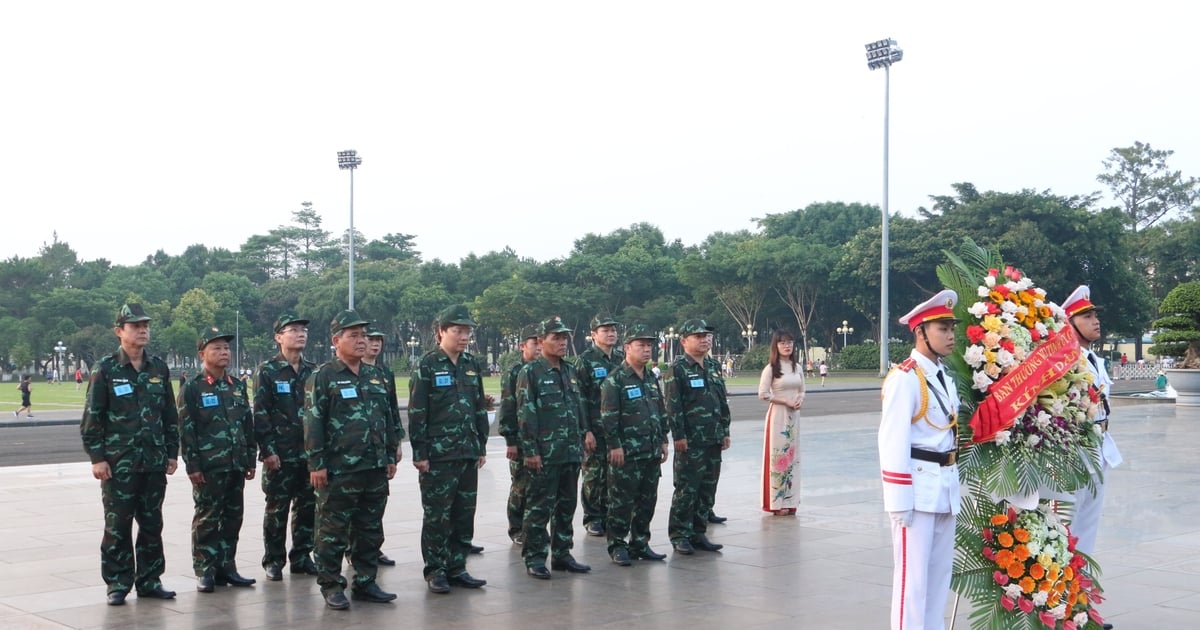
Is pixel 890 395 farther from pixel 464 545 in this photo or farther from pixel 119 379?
pixel 119 379

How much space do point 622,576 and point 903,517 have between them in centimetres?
261

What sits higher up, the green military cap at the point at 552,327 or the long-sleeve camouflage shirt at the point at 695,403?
the green military cap at the point at 552,327

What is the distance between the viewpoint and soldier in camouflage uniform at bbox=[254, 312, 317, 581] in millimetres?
6906

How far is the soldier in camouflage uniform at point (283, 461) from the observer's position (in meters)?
6.91

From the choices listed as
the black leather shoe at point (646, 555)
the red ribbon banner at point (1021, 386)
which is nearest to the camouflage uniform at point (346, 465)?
the black leather shoe at point (646, 555)

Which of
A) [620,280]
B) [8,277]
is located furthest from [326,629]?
[8,277]

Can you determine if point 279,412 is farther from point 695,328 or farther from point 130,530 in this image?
point 695,328

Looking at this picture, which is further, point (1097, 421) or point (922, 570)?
point (1097, 421)

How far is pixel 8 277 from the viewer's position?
67562 mm

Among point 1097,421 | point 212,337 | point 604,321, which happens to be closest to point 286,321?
point 212,337

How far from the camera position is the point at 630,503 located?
732cm

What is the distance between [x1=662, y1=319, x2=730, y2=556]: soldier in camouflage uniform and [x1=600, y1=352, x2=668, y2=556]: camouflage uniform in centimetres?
24

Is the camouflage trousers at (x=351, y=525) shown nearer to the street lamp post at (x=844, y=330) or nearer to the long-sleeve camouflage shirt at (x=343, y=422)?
the long-sleeve camouflage shirt at (x=343, y=422)

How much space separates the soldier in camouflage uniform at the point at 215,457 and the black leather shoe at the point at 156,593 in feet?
0.71
